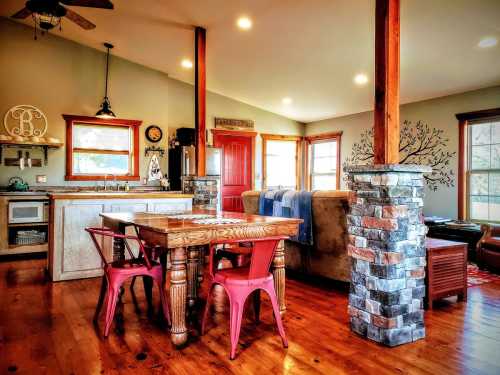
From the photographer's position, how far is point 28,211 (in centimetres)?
542

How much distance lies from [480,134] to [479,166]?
1.63 feet

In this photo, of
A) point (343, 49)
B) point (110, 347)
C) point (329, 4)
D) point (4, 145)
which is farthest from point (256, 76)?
point (110, 347)

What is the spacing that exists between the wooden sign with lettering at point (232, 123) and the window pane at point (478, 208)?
4600 millimetres

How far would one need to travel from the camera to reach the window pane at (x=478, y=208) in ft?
18.3

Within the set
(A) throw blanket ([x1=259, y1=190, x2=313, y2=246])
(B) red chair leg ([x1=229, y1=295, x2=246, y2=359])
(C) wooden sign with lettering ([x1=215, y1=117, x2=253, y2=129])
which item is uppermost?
(C) wooden sign with lettering ([x1=215, y1=117, x2=253, y2=129])

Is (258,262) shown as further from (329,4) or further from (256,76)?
(256,76)

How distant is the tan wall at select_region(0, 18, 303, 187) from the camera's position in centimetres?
590

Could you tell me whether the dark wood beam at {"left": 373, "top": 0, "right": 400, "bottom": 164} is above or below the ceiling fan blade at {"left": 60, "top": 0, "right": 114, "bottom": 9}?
below

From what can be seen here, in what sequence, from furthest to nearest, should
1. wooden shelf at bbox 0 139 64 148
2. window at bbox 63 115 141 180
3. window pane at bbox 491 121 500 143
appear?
window at bbox 63 115 141 180
wooden shelf at bbox 0 139 64 148
window pane at bbox 491 121 500 143

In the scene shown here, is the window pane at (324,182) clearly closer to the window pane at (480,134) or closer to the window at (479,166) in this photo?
the window at (479,166)

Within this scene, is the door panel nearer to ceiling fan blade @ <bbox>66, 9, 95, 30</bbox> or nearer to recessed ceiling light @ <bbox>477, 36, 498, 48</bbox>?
ceiling fan blade @ <bbox>66, 9, 95, 30</bbox>

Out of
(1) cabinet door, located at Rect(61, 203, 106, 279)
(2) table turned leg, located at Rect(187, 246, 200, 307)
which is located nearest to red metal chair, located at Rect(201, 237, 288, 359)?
(2) table turned leg, located at Rect(187, 246, 200, 307)

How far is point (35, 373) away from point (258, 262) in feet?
4.48

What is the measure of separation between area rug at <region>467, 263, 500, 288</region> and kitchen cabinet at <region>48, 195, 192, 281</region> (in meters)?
3.44
